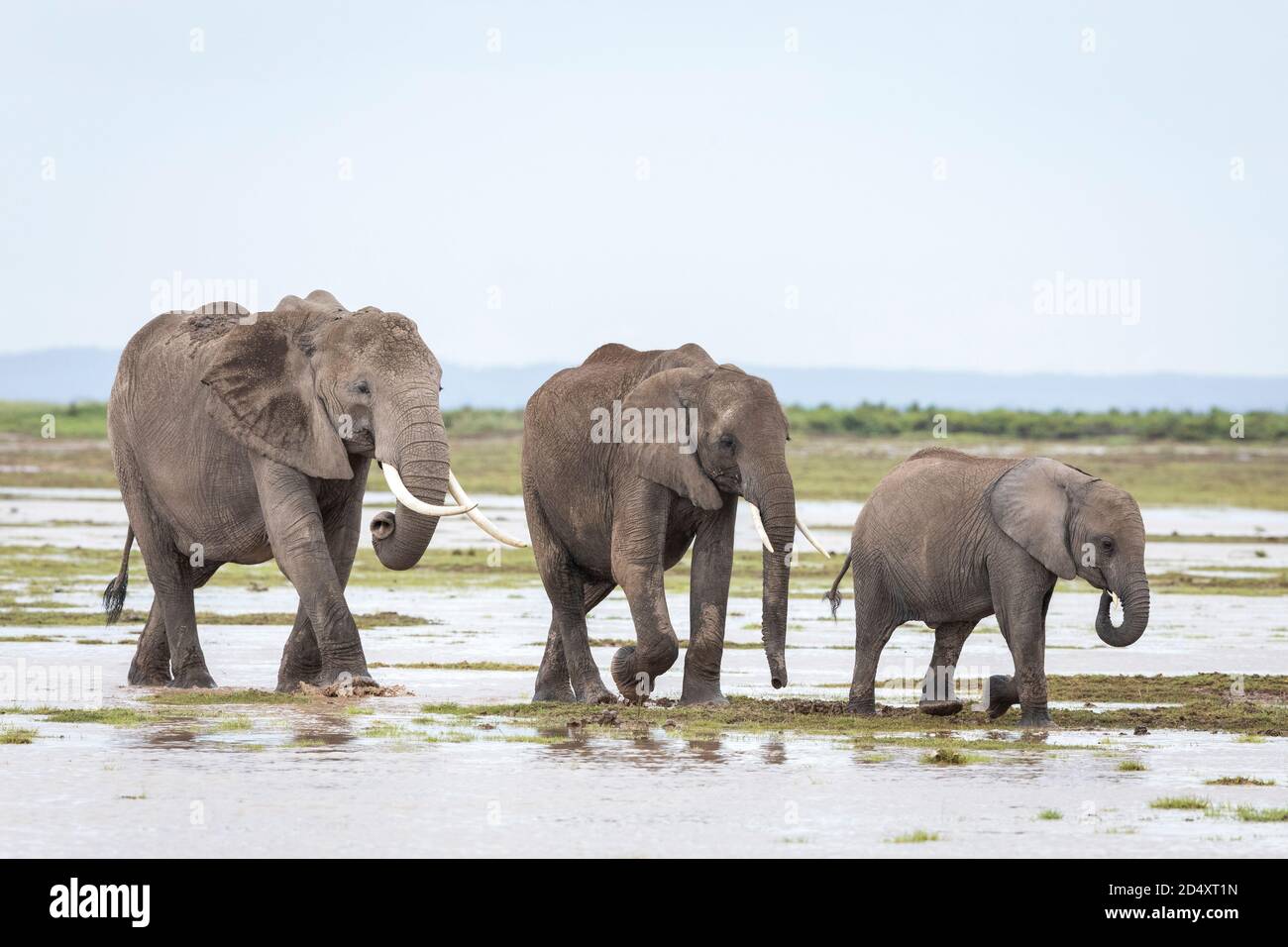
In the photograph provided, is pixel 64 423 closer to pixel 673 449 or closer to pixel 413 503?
pixel 413 503

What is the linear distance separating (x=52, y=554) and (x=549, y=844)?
2589 cm

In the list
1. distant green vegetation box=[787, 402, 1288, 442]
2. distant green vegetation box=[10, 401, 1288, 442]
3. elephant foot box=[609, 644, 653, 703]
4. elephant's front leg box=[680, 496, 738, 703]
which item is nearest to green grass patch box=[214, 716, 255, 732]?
elephant foot box=[609, 644, 653, 703]

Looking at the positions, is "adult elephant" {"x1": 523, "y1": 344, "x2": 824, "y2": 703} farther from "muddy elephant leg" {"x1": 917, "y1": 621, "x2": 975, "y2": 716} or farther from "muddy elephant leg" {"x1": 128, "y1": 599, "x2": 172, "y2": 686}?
"muddy elephant leg" {"x1": 128, "y1": 599, "x2": 172, "y2": 686}

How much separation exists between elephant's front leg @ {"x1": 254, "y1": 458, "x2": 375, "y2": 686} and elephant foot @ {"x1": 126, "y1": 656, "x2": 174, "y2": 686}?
7.13 ft

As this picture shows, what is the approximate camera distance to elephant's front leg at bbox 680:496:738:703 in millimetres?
15953

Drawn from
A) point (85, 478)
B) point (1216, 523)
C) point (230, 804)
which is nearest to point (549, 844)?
point (230, 804)

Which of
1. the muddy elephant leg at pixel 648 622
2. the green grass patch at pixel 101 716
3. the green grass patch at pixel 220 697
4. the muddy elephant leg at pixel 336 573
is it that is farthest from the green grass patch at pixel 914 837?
the muddy elephant leg at pixel 336 573

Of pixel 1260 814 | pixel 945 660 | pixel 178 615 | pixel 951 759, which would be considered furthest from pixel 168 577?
pixel 1260 814

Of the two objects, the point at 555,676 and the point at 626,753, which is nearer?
the point at 626,753

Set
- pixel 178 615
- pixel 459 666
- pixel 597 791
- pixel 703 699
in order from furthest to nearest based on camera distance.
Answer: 1. pixel 459 666
2. pixel 178 615
3. pixel 703 699
4. pixel 597 791

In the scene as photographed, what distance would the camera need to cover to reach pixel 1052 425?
109375mm

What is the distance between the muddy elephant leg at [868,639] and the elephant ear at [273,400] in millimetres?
4064

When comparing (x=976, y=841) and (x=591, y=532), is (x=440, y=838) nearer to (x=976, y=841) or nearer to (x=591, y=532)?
(x=976, y=841)

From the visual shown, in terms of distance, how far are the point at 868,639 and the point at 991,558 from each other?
121 centimetres
